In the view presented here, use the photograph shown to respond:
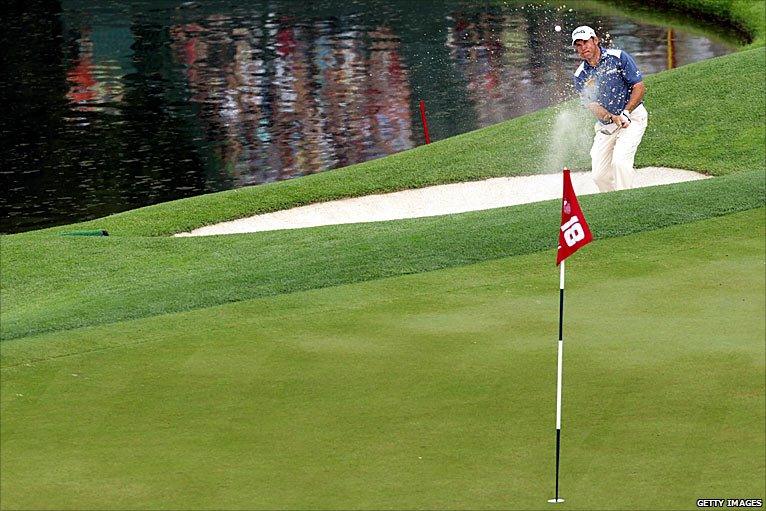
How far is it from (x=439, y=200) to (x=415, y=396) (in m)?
10.1

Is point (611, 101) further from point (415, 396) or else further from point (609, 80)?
point (415, 396)

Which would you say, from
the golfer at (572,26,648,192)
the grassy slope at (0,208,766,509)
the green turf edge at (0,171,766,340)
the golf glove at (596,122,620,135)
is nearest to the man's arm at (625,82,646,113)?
the golfer at (572,26,648,192)

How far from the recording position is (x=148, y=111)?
30359 millimetres

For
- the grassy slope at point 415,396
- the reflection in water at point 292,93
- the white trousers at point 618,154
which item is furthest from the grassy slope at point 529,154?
the grassy slope at point 415,396

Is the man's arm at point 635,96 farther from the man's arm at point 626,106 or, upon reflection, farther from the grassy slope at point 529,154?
the grassy slope at point 529,154

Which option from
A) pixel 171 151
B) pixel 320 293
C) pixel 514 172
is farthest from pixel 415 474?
pixel 171 151

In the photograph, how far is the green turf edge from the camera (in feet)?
36.2

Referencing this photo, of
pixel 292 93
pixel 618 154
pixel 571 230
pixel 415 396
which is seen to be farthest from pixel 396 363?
pixel 292 93

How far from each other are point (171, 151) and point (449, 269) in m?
15.9

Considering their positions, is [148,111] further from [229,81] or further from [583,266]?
[583,266]

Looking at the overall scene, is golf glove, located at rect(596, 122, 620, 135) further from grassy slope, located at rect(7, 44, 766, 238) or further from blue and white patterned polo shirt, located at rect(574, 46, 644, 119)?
grassy slope, located at rect(7, 44, 766, 238)

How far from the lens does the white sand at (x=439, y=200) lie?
683 inches

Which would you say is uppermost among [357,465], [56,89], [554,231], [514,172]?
[357,465]

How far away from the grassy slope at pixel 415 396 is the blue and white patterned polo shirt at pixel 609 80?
3.31 m
